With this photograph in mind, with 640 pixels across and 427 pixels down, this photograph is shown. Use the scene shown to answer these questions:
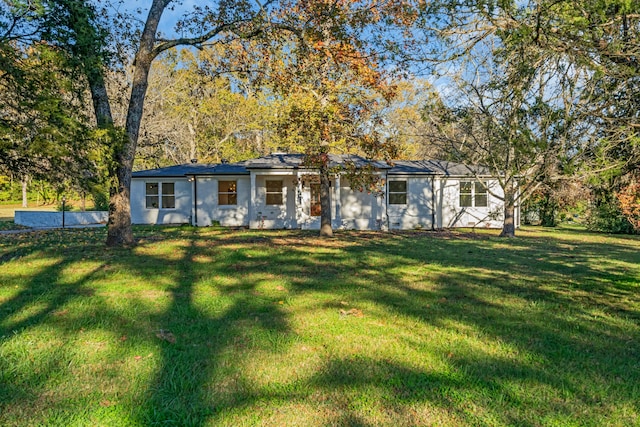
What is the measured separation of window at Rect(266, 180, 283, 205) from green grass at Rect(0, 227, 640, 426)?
12848 millimetres

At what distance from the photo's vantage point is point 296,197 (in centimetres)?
2014

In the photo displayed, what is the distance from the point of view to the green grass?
273 cm

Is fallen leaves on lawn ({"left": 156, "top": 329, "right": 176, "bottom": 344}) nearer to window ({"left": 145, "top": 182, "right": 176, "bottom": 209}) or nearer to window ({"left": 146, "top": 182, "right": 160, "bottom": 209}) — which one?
window ({"left": 145, "top": 182, "right": 176, "bottom": 209})

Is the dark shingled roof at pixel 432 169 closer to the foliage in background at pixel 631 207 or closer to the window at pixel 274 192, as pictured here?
the window at pixel 274 192

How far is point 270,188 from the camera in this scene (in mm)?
20766

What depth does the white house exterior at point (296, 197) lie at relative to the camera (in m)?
20.0

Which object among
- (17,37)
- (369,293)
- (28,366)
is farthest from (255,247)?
(28,366)

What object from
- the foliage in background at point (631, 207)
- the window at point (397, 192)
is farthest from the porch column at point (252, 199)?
the foliage in background at point (631, 207)

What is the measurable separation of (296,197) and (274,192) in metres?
1.22

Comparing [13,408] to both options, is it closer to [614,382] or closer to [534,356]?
[534,356]

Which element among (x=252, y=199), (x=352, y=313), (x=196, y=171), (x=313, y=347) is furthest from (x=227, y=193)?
(x=313, y=347)

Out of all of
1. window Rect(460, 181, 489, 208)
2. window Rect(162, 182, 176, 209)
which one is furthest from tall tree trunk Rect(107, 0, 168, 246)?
window Rect(460, 181, 489, 208)

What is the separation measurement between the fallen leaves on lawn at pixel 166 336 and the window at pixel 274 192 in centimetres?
1649

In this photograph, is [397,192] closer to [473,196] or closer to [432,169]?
[432,169]
